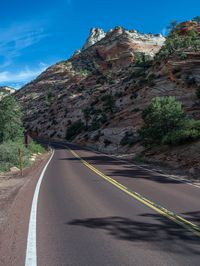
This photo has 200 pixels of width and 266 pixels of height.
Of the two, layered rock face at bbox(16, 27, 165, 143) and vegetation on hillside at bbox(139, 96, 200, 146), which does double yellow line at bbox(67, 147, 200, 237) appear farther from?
layered rock face at bbox(16, 27, 165, 143)

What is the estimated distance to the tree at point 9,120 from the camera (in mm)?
43500

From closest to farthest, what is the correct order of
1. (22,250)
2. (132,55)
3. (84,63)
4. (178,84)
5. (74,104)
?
(22,250) → (178,84) → (74,104) → (132,55) → (84,63)

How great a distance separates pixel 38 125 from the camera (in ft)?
331

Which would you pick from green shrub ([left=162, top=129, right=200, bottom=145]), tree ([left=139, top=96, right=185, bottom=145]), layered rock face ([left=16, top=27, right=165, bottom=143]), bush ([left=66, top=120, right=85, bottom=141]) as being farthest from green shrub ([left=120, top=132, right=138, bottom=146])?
bush ([left=66, top=120, right=85, bottom=141])

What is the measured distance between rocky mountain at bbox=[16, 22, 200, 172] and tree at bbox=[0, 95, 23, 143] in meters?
12.6

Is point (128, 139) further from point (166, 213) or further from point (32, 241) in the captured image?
point (32, 241)

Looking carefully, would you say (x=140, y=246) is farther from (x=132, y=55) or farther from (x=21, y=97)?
(x=21, y=97)

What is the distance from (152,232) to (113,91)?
7174 centimetres

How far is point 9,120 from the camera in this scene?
145 feet

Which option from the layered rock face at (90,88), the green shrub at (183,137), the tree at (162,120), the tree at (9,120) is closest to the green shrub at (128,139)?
the layered rock face at (90,88)

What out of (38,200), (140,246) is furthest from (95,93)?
(140,246)

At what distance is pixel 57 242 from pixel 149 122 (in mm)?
25212

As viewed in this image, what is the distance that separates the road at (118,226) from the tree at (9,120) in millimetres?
30738

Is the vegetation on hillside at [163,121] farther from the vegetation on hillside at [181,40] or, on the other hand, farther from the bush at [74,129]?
the bush at [74,129]
